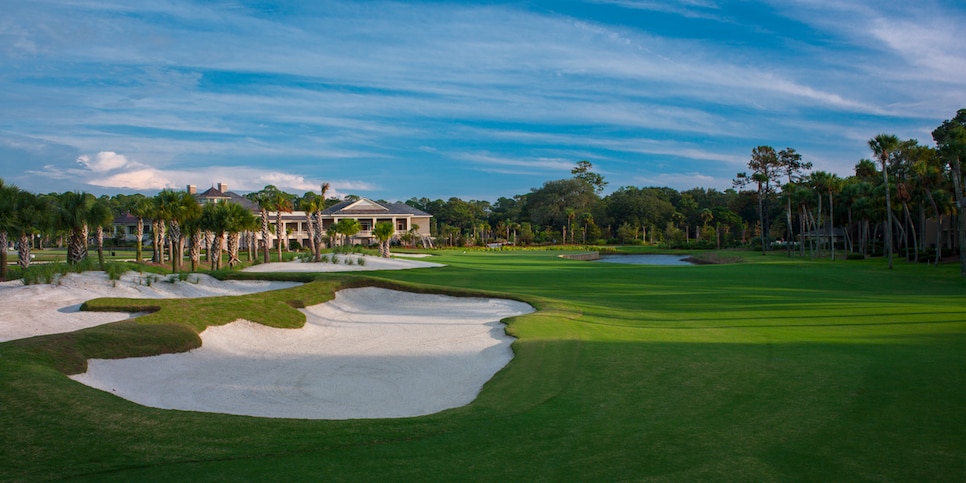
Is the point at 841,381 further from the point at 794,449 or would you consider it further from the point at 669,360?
the point at 794,449

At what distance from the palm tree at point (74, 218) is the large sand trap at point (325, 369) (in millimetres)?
14303

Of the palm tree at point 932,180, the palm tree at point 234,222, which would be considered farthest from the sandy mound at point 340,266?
the palm tree at point 932,180

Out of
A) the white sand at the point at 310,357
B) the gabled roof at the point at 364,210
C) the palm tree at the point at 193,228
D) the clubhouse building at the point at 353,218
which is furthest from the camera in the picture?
the gabled roof at the point at 364,210

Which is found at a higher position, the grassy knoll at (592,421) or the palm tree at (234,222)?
the palm tree at (234,222)

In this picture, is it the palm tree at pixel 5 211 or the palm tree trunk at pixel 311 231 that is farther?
the palm tree trunk at pixel 311 231

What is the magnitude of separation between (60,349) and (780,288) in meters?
29.2

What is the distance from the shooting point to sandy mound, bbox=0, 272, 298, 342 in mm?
A: 14617

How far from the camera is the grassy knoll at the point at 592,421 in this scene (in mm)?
6094

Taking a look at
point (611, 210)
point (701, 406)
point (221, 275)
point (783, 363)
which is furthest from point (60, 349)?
point (611, 210)

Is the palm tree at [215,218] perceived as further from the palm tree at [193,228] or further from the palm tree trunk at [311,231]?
the palm tree trunk at [311,231]

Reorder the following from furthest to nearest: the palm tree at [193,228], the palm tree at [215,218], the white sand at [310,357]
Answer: the palm tree at [215,218] < the palm tree at [193,228] < the white sand at [310,357]

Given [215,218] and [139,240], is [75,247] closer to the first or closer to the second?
[215,218]

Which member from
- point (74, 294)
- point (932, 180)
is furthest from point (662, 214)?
point (74, 294)

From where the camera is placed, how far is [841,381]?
980 cm
